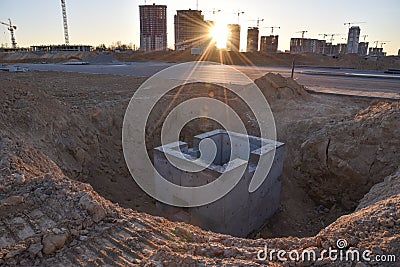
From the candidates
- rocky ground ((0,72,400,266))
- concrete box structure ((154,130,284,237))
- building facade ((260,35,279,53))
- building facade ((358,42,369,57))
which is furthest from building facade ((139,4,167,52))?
concrete box structure ((154,130,284,237))

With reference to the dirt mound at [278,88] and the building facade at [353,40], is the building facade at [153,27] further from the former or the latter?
the dirt mound at [278,88]

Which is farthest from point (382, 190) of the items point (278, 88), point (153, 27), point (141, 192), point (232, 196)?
point (153, 27)

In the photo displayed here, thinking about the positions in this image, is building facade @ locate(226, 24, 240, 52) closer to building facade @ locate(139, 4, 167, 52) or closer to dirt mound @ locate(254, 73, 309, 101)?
building facade @ locate(139, 4, 167, 52)

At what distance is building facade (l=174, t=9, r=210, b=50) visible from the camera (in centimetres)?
6562

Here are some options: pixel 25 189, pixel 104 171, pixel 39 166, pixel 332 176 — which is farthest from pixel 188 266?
pixel 332 176

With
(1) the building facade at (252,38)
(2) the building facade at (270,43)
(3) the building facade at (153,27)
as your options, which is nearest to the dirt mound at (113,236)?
(1) the building facade at (252,38)

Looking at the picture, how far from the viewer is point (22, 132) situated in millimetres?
7125

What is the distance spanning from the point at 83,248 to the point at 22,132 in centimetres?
519

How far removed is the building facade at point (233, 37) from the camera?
62.6 m

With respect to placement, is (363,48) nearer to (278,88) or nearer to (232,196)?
(278,88)

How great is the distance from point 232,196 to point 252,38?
63131 millimetres

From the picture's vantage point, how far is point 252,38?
209 feet

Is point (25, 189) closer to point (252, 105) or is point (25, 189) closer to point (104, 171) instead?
point (104, 171)

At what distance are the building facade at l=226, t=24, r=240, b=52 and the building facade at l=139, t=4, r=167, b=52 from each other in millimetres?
16357
